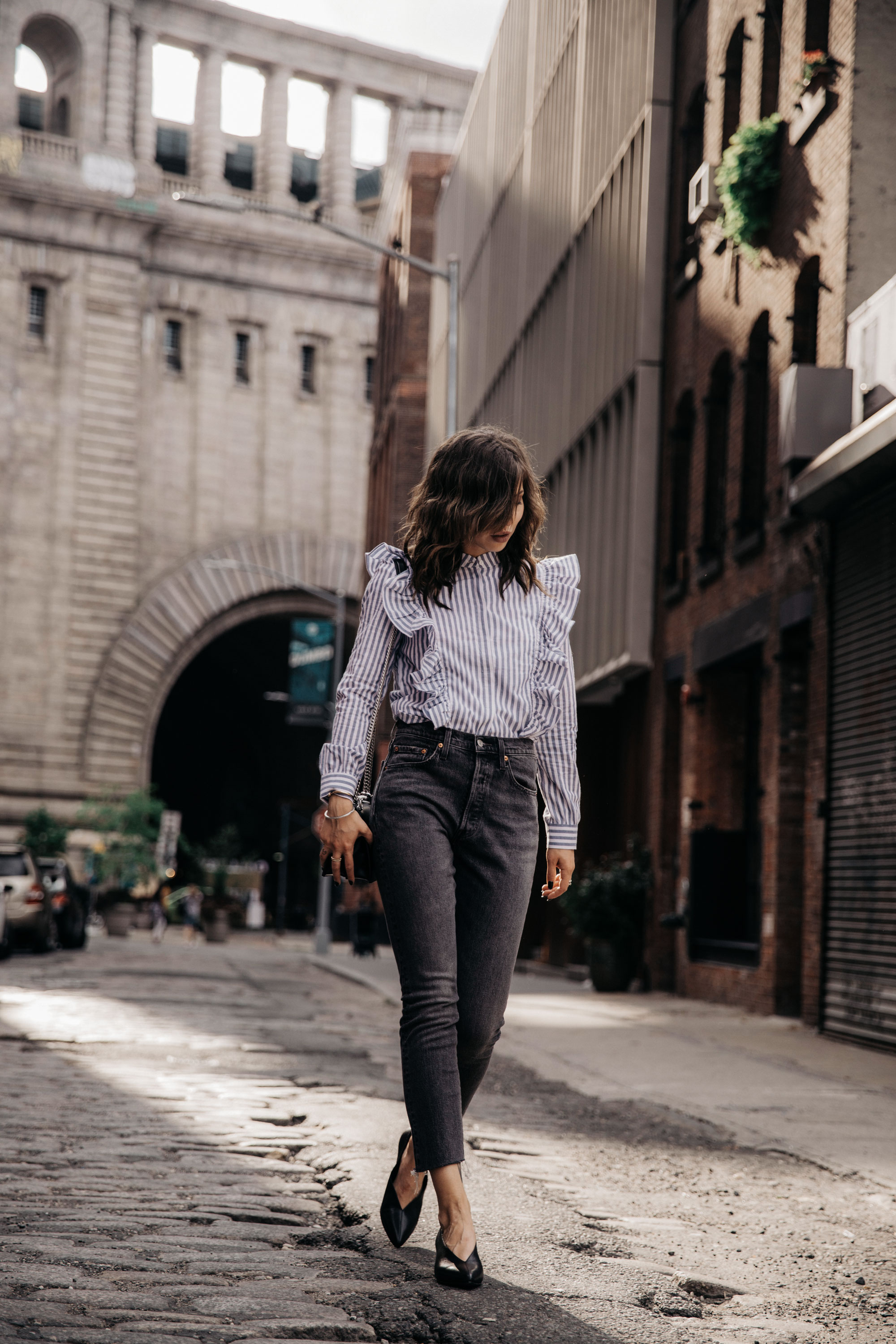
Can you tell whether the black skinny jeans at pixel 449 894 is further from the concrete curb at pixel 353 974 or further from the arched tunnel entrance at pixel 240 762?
→ the arched tunnel entrance at pixel 240 762

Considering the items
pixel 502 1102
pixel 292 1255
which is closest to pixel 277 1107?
pixel 502 1102

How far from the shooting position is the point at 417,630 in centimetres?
451

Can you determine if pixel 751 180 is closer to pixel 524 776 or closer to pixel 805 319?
pixel 805 319

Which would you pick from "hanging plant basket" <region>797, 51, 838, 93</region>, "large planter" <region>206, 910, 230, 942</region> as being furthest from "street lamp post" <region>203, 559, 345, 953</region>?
"hanging plant basket" <region>797, 51, 838, 93</region>

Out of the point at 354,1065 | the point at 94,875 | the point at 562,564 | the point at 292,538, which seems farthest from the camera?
the point at 292,538

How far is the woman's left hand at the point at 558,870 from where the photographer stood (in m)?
4.68

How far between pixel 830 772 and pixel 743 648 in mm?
2974

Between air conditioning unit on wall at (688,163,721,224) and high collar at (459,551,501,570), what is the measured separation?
1562cm

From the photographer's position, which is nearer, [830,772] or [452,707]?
[452,707]

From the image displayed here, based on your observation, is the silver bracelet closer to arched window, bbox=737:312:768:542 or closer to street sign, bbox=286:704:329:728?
arched window, bbox=737:312:768:542

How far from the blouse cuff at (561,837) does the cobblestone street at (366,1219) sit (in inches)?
44.6

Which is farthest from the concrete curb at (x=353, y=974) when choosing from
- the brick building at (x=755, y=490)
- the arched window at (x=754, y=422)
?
the arched window at (x=754, y=422)

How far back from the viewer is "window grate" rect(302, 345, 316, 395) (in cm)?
6056

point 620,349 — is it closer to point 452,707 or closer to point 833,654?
point 833,654
